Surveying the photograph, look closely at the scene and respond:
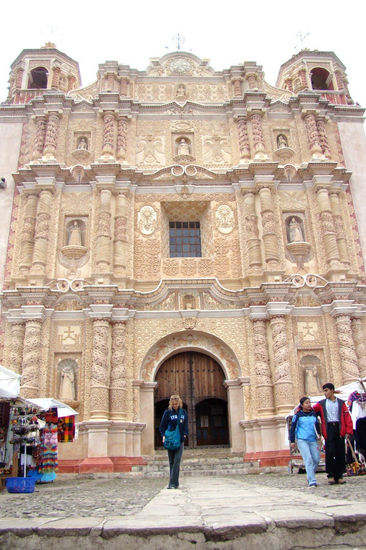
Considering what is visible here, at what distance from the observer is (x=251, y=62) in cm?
1747

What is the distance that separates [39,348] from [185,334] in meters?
4.08

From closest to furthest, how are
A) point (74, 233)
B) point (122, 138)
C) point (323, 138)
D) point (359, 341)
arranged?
point (359, 341), point (74, 233), point (122, 138), point (323, 138)

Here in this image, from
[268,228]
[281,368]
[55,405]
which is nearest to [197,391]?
[281,368]

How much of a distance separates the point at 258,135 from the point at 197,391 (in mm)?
8755

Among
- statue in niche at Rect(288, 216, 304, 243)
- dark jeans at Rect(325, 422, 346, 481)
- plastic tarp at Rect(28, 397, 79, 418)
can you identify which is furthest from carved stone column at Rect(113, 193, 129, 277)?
dark jeans at Rect(325, 422, 346, 481)

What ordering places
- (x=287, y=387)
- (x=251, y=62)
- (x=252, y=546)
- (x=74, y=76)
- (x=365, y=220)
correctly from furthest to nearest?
(x=74, y=76) < (x=251, y=62) < (x=365, y=220) < (x=287, y=387) < (x=252, y=546)

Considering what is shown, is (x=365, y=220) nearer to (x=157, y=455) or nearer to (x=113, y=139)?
(x=113, y=139)

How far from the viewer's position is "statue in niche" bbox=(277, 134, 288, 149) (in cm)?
1647

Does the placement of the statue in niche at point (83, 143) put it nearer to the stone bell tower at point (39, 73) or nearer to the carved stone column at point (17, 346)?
the stone bell tower at point (39, 73)

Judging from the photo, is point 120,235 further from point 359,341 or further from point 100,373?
point 359,341

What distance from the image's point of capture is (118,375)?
12836 mm

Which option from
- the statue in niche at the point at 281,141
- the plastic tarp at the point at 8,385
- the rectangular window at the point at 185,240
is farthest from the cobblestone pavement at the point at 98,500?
the statue in niche at the point at 281,141

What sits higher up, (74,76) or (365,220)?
(74,76)

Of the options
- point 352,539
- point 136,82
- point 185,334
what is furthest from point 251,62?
point 352,539
